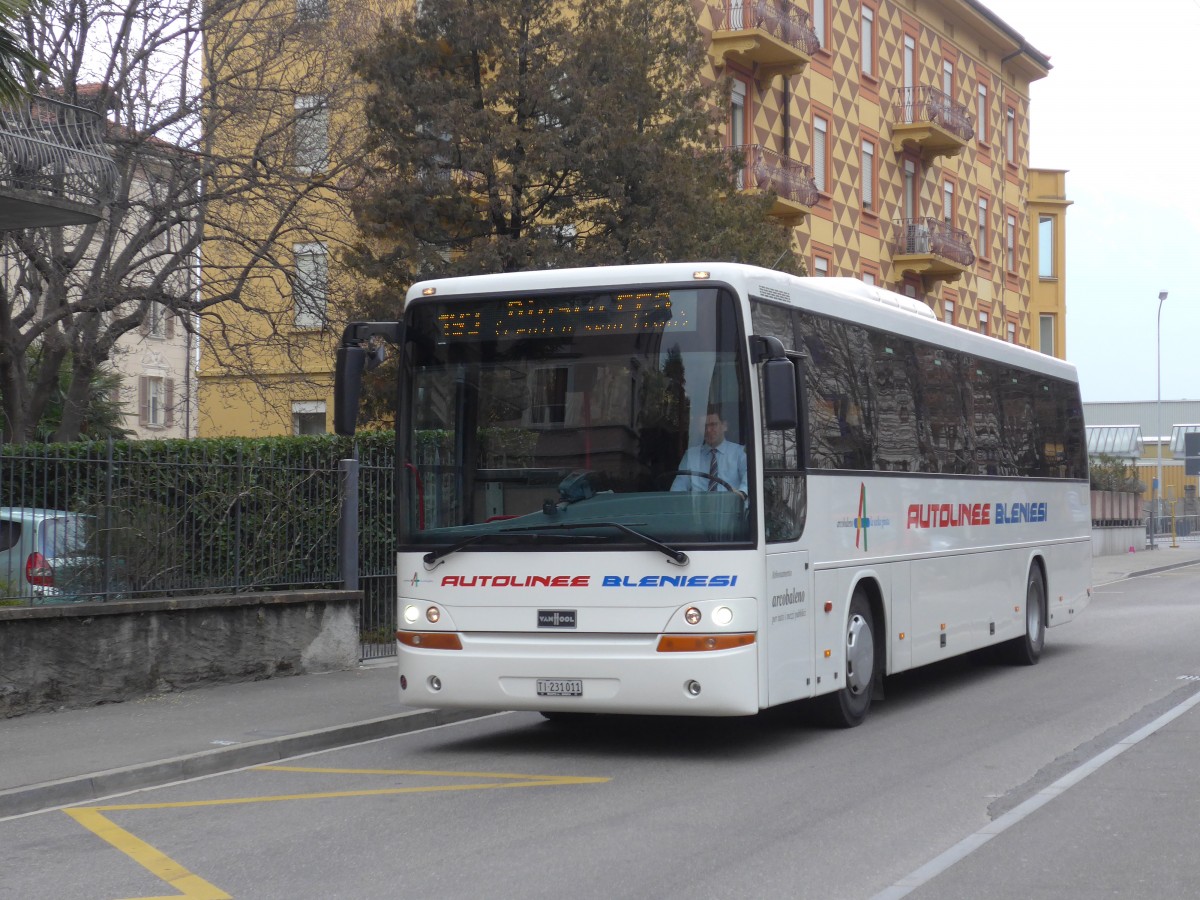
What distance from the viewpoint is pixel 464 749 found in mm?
10609

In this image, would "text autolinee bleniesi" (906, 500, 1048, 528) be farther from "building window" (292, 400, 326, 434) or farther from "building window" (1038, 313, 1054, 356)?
"building window" (1038, 313, 1054, 356)

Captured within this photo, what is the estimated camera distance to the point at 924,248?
40.0 metres

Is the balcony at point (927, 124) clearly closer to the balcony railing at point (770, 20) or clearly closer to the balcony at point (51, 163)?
the balcony railing at point (770, 20)

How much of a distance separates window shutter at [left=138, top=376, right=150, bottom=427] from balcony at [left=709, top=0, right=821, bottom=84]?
21710 millimetres

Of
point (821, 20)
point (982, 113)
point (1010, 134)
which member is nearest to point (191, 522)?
point (821, 20)

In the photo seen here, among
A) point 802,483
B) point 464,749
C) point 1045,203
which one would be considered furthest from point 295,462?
point 1045,203

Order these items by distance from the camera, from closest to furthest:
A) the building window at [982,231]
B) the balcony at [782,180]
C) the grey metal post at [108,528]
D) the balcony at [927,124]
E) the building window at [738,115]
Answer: the grey metal post at [108,528], the balcony at [782,180], the building window at [738,115], the balcony at [927,124], the building window at [982,231]

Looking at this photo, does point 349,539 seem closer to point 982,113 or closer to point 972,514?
point 972,514

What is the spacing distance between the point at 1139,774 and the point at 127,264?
A: 13.9m

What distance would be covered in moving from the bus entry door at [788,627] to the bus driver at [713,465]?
1.80ft

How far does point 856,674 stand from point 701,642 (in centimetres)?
221

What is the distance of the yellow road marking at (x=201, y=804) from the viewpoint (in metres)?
6.91

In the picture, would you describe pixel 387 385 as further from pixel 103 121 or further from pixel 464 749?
pixel 464 749

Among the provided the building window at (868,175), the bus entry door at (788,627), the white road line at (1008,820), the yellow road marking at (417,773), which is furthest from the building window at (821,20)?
the yellow road marking at (417,773)
